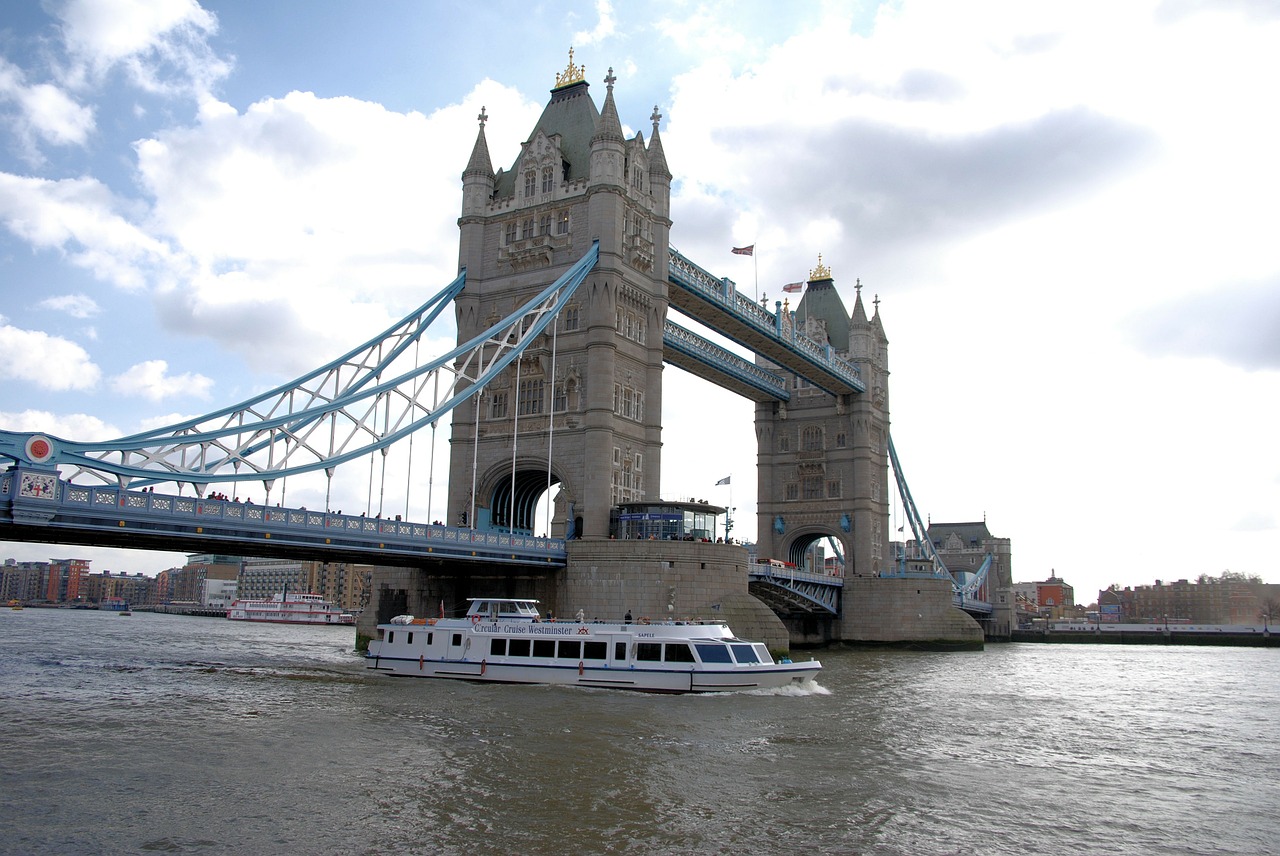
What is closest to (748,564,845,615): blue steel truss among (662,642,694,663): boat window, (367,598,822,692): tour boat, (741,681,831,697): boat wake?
(741,681,831,697): boat wake

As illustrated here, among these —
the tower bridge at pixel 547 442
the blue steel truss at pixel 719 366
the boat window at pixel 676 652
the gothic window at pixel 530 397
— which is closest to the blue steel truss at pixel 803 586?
the tower bridge at pixel 547 442

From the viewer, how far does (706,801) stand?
1820 cm

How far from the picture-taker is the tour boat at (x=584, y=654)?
34.1 m

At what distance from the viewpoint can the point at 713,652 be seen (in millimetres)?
34375

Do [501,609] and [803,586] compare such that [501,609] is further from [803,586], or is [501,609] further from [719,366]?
[719,366]

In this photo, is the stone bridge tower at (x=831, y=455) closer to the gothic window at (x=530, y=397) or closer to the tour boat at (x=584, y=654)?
the gothic window at (x=530, y=397)

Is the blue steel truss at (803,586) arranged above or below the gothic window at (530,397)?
below

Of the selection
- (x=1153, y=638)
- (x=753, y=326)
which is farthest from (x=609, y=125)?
(x=1153, y=638)

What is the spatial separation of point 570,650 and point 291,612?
11662 cm

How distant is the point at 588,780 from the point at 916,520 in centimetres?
7830

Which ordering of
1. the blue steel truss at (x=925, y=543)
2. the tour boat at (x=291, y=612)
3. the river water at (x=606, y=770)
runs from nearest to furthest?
the river water at (x=606, y=770), the blue steel truss at (x=925, y=543), the tour boat at (x=291, y=612)

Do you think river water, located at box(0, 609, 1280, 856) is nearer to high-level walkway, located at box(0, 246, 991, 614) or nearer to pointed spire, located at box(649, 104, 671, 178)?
high-level walkway, located at box(0, 246, 991, 614)

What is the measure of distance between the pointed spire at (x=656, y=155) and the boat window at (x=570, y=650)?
32.9 meters

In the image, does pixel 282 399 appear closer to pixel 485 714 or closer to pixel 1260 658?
pixel 485 714
